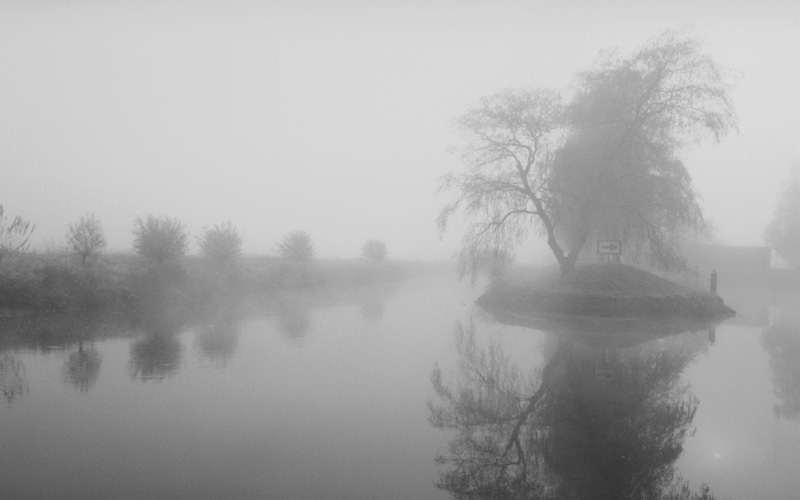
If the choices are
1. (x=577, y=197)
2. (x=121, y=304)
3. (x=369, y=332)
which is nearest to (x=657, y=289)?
(x=577, y=197)

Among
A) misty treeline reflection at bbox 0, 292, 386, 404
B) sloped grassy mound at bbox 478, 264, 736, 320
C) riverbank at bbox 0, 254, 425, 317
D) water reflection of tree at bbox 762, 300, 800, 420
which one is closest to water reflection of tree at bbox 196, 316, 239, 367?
misty treeline reflection at bbox 0, 292, 386, 404

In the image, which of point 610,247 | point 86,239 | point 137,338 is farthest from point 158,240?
point 610,247

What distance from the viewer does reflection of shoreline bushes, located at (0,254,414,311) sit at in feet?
57.4

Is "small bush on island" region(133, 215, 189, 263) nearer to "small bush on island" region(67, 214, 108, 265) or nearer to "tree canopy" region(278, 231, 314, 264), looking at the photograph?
"small bush on island" region(67, 214, 108, 265)

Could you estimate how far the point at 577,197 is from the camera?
21.9 meters

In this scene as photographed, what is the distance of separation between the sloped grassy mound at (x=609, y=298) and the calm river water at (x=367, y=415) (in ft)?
18.5

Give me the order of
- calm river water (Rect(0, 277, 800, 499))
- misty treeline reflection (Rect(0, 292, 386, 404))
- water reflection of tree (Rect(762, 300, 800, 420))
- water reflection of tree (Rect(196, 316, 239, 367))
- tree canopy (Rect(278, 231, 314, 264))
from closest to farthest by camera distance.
Result: 1. calm river water (Rect(0, 277, 800, 499))
2. water reflection of tree (Rect(762, 300, 800, 420))
3. misty treeline reflection (Rect(0, 292, 386, 404))
4. water reflection of tree (Rect(196, 316, 239, 367))
5. tree canopy (Rect(278, 231, 314, 264))

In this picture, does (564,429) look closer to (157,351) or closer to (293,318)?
(157,351)

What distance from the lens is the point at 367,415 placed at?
23.3 ft

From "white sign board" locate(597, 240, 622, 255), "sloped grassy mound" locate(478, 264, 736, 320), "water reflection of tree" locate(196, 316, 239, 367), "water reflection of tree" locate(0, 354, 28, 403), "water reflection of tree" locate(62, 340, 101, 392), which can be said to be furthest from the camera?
"white sign board" locate(597, 240, 622, 255)

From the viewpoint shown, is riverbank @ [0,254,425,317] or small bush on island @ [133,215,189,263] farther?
small bush on island @ [133,215,189,263]

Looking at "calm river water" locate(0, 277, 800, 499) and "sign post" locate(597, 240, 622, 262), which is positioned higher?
"sign post" locate(597, 240, 622, 262)

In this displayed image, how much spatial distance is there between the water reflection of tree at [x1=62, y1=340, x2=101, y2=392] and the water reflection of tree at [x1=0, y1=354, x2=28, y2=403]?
0.60 meters

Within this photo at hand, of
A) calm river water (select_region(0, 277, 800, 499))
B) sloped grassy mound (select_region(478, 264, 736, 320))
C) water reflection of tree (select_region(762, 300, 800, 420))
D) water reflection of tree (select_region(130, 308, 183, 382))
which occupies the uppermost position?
sloped grassy mound (select_region(478, 264, 736, 320))
